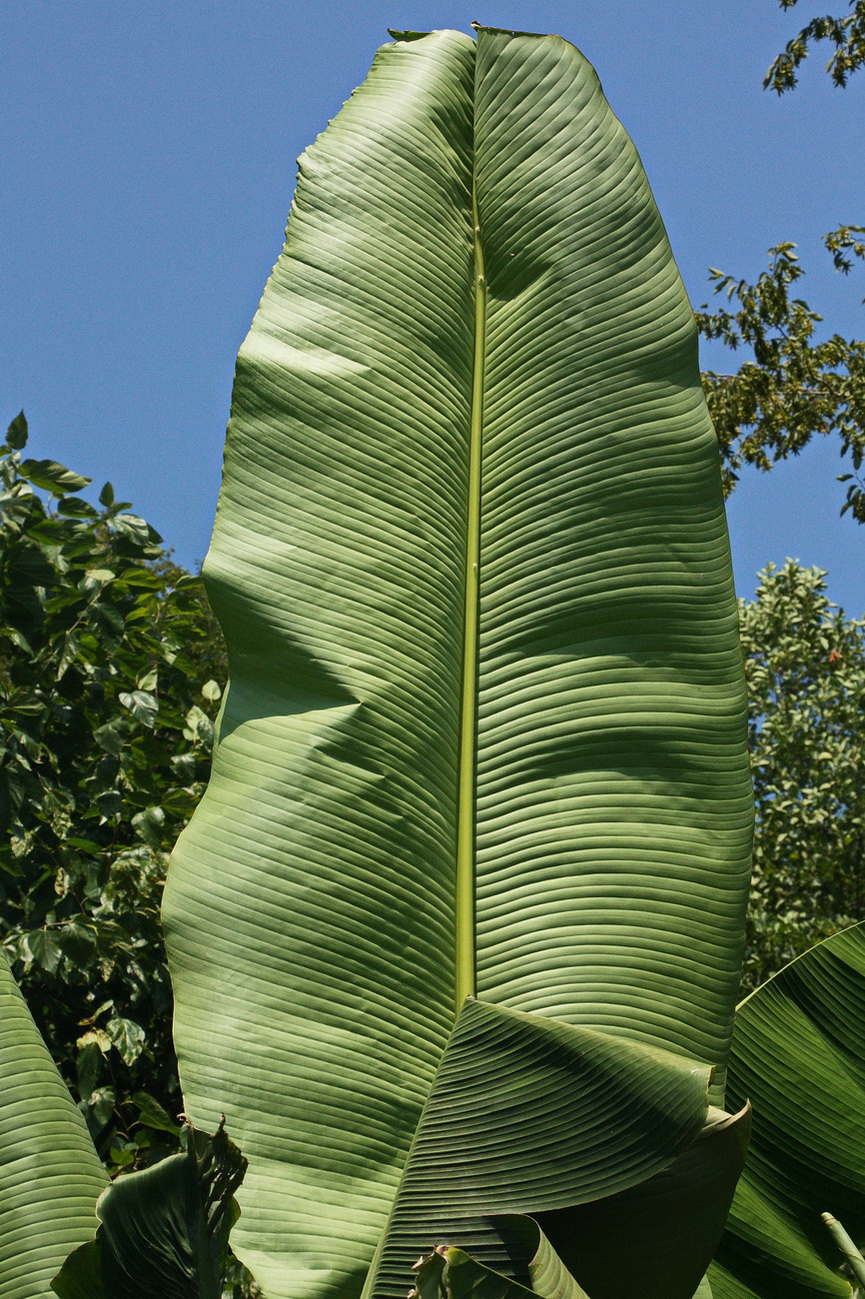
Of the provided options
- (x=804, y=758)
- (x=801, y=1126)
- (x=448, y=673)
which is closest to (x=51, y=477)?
(x=448, y=673)

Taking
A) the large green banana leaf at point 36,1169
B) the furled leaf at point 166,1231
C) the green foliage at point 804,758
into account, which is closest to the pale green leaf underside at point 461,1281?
the furled leaf at point 166,1231

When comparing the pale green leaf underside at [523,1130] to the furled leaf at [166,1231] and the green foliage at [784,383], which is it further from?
the green foliage at [784,383]

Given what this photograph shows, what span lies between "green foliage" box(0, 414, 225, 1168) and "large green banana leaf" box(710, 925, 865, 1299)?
178 centimetres

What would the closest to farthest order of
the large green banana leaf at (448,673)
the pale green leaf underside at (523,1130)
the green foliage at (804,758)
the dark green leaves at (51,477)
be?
1. the pale green leaf underside at (523,1130)
2. the large green banana leaf at (448,673)
3. the dark green leaves at (51,477)
4. the green foliage at (804,758)

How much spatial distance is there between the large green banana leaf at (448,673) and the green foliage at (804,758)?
176 inches

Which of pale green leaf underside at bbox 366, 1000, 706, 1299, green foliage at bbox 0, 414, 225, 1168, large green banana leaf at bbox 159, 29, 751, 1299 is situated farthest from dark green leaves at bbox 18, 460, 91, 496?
pale green leaf underside at bbox 366, 1000, 706, 1299

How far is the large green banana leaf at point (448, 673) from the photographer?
133 centimetres

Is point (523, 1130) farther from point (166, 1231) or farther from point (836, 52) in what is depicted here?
point (836, 52)

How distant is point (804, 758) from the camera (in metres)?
6.74

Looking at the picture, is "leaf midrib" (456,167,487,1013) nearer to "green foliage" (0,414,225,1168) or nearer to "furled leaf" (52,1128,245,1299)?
"furled leaf" (52,1128,245,1299)

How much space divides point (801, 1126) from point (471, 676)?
78 centimetres

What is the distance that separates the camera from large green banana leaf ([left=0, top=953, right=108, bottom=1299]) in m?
1.35

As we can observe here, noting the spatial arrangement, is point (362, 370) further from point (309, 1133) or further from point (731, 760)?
point (309, 1133)

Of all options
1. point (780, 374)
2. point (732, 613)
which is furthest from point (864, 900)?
point (732, 613)
